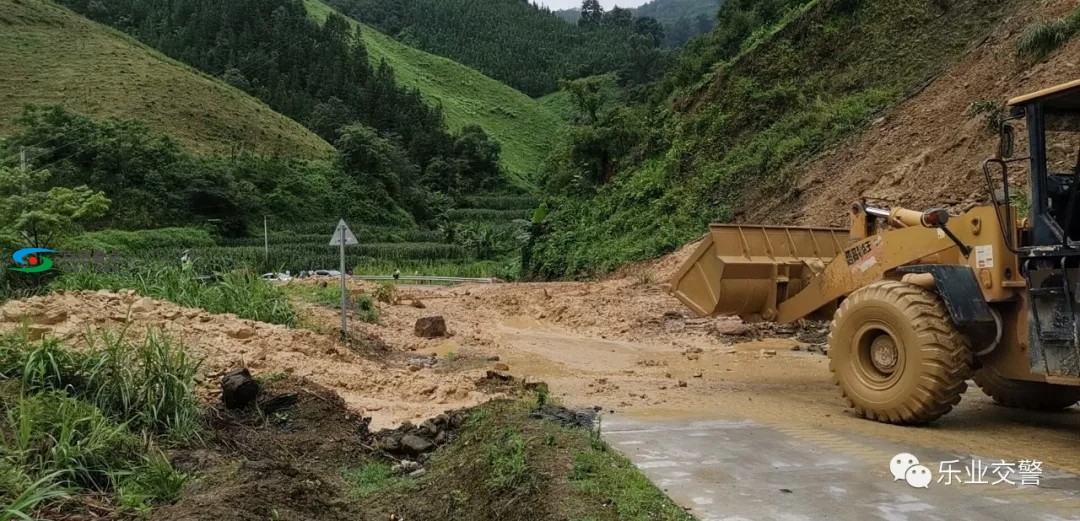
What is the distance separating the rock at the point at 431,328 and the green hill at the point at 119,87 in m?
49.7

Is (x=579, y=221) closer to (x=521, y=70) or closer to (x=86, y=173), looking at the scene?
(x=86, y=173)

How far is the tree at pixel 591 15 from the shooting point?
150512 millimetres

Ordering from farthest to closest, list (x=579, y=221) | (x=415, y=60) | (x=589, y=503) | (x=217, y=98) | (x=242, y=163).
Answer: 1. (x=415, y=60)
2. (x=217, y=98)
3. (x=242, y=163)
4. (x=579, y=221)
5. (x=589, y=503)

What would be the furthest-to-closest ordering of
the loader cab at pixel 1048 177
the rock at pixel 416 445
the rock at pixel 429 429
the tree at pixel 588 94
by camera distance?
the tree at pixel 588 94 → the rock at pixel 429 429 → the rock at pixel 416 445 → the loader cab at pixel 1048 177

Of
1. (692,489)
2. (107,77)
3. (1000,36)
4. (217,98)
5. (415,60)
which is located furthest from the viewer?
(415,60)

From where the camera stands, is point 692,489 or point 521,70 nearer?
point 692,489

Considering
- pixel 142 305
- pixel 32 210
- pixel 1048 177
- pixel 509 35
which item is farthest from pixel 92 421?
pixel 509 35

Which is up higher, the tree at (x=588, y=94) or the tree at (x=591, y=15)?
the tree at (x=591, y=15)

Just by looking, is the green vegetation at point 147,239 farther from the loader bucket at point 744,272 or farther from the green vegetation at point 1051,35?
the green vegetation at point 1051,35

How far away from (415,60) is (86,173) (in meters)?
78.0

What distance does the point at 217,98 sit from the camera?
66000mm

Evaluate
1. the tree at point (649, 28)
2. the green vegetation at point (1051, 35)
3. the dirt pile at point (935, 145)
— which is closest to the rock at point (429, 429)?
the dirt pile at point (935, 145)

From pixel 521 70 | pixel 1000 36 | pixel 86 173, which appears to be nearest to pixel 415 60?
pixel 521 70

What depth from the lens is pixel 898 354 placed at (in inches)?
263
